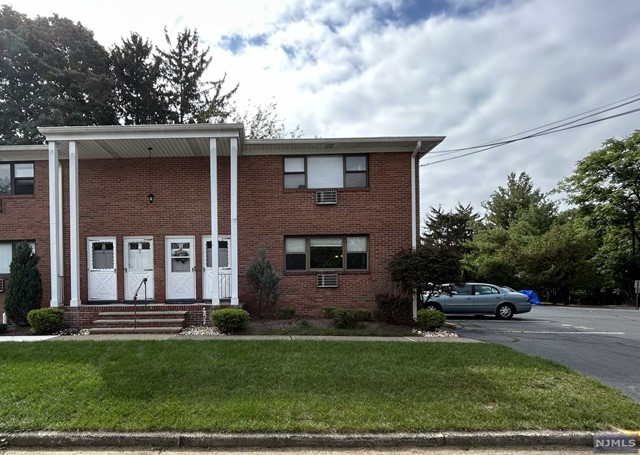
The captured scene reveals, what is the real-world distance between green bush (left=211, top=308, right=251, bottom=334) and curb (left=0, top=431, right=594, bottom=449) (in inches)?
202

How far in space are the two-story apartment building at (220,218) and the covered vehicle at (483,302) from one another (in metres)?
3.90

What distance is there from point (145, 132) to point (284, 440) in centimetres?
905

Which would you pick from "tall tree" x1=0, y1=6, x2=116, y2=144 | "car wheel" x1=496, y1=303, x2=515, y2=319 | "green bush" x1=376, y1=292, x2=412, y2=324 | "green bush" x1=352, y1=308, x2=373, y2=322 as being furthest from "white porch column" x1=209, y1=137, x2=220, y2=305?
"tall tree" x1=0, y1=6, x2=116, y2=144

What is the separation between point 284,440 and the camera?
150 inches

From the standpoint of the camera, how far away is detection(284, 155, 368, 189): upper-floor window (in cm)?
1159

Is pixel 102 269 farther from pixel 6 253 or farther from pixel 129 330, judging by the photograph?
pixel 129 330

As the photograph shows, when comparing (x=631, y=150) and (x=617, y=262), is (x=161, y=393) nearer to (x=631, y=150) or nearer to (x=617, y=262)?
(x=617, y=262)

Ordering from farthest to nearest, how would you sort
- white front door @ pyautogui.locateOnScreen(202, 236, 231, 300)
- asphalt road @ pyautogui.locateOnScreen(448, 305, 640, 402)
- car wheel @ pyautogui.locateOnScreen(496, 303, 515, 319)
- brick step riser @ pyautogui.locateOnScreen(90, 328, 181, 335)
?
car wheel @ pyautogui.locateOnScreen(496, 303, 515, 319) < white front door @ pyautogui.locateOnScreen(202, 236, 231, 300) < brick step riser @ pyautogui.locateOnScreen(90, 328, 181, 335) < asphalt road @ pyautogui.locateOnScreen(448, 305, 640, 402)

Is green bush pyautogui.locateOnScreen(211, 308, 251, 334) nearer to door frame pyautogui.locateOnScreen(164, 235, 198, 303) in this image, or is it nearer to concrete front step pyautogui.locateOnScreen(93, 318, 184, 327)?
concrete front step pyautogui.locateOnScreen(93, 318, 184, 327)

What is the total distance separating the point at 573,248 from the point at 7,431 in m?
30.7

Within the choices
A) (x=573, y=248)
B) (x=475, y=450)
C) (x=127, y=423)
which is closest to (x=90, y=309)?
(x=127, y=423)

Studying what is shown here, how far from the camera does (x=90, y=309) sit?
9.99 metres

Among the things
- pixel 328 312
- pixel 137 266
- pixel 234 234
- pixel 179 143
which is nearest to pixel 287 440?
pixel 234 234

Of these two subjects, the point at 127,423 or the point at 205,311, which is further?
the point at 205,311
